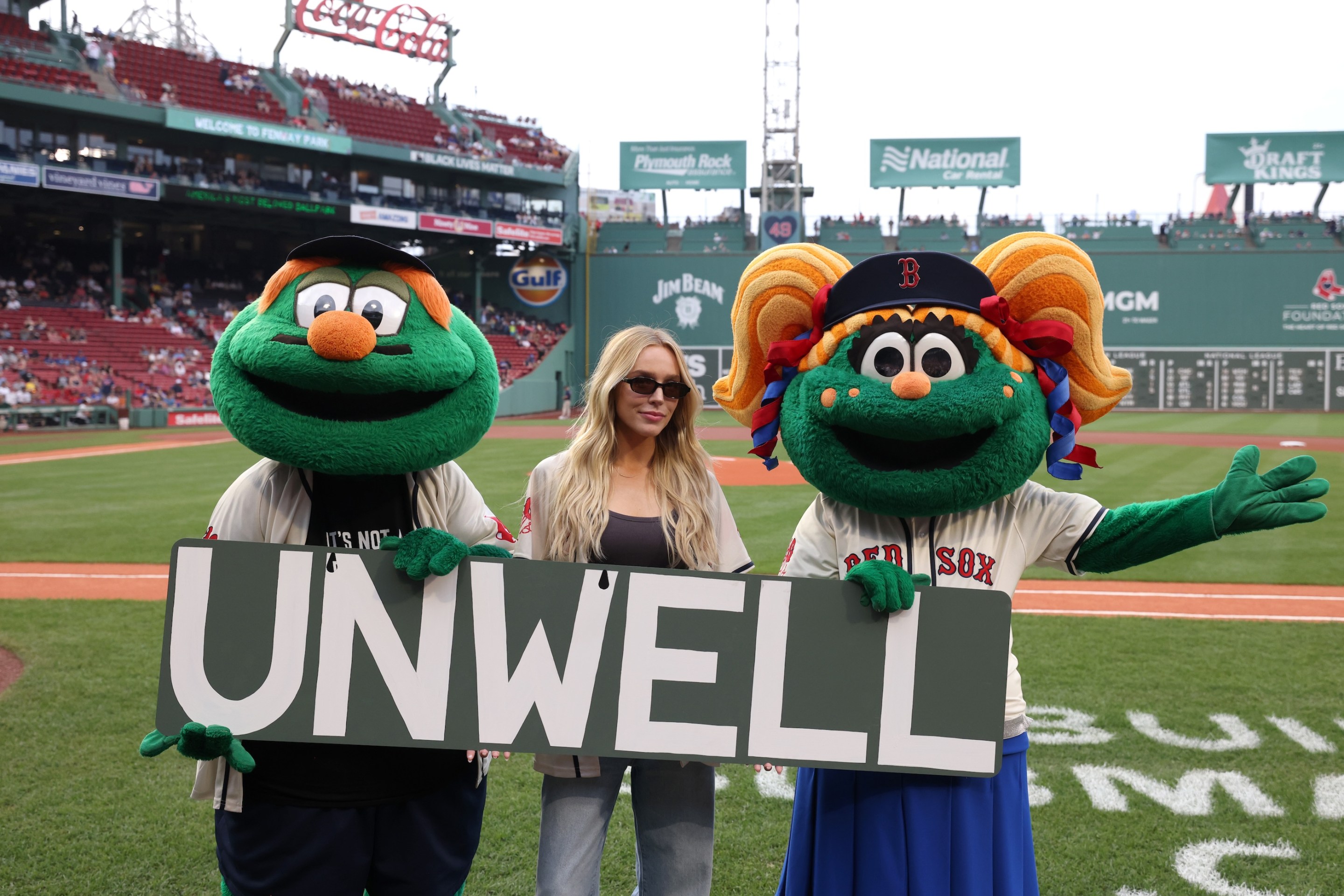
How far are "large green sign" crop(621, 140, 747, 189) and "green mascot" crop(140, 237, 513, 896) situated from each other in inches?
1633

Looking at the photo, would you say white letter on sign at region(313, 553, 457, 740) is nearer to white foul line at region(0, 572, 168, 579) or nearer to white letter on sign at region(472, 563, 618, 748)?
white letter on sign at region(472, 563, 618, 748)

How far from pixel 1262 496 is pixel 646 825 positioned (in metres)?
1.83

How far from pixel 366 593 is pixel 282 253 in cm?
3958

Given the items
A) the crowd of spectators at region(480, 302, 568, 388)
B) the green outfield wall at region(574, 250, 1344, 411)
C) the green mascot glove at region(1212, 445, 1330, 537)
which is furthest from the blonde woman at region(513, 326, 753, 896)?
the crowd of spectators at region(480, 302, 568, 388)

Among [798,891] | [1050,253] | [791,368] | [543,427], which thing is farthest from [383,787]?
[543,427]

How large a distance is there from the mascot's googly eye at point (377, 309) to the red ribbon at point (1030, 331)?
158 centimetres

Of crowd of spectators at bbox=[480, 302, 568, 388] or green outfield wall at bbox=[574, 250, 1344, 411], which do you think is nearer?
green outfield wall at bbox=[574, 250, 1344, 411]

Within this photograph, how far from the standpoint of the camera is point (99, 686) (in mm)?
5492

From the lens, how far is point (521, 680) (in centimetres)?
237

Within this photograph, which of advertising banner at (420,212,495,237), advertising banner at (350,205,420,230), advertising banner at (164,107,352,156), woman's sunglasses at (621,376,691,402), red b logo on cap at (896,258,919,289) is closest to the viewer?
red b logo on cap at (896,258,919,289)

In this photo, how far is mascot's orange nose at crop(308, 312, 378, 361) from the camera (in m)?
2.37

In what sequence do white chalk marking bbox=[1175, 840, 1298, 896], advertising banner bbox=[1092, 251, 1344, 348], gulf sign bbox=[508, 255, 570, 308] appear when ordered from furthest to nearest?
gulf sign bbox=[508, 255, 570, 308]
advertising banner bbox=[1092, 251, 1344, 348]
white chalk marking bbox=[1175, 840, 1298, 896]

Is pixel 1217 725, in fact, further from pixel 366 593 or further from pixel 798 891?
pixel 366 593

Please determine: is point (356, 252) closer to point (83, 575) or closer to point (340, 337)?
point (340, 337)
